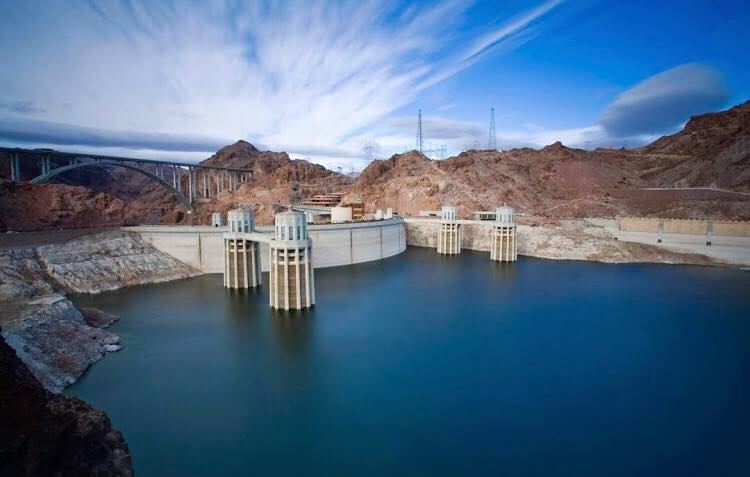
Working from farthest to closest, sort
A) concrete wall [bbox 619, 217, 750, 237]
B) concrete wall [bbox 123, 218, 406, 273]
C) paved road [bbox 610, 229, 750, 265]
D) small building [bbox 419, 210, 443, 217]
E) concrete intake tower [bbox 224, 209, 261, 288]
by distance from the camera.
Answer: small building [bbox 419, 210, 443, 217]
concrete wall [bbox 619, 217, 750, 237]
paved road [bbox 610, 229, 750, 265]
concrete wall [bbox 123, 218, 406, 273]
concrete intake tower [bbox 224, 209, 261, 288]

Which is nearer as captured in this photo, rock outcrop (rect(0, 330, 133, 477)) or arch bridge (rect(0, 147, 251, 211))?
rock outcrop (rect(0, 330, 133, 477))

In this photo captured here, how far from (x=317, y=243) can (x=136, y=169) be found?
33.8m

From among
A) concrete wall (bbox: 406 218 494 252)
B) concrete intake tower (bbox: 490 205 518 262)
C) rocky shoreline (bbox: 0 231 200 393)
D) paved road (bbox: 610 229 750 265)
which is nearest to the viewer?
rocky shoreline (bbox: 0 231 200 393)

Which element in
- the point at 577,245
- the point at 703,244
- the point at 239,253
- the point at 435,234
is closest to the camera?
the point at 239,253

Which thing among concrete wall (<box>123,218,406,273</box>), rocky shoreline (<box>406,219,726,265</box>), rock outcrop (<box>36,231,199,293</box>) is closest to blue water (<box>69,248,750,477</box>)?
rock outcrop (<box>36,231,199,293</box>)

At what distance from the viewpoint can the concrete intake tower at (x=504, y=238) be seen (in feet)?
141

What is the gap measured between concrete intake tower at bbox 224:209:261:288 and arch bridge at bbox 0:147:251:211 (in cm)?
2805

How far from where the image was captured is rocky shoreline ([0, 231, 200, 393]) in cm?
1561

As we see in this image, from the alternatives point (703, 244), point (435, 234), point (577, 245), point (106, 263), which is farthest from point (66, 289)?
point (703, 244)

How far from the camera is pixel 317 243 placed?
126 ft

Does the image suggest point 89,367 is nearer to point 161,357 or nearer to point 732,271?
point 161,357

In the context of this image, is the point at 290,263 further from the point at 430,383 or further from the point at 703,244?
the point at 703,244

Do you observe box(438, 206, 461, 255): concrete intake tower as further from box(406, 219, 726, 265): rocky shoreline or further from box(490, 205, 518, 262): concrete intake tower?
box(490, 205, 518, 262): concrete intake tower

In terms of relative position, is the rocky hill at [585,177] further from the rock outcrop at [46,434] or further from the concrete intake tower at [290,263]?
the rock outcrop at [46,434]
